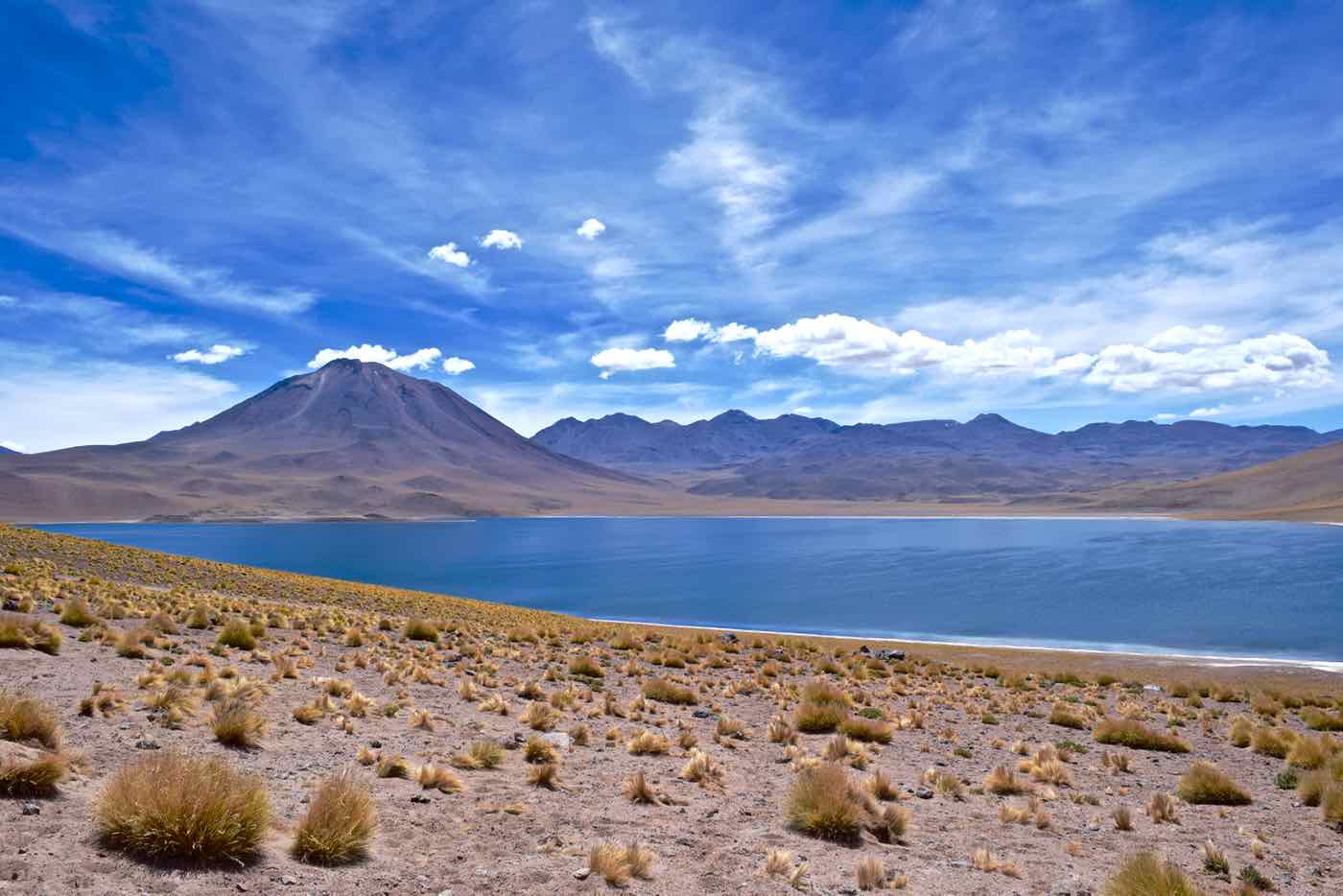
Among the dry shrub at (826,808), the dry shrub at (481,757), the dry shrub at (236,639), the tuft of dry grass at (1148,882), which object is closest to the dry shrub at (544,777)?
the dry shrub at (481,757)

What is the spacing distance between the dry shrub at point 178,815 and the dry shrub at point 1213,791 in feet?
31.6

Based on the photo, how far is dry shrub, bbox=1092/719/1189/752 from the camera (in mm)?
12102

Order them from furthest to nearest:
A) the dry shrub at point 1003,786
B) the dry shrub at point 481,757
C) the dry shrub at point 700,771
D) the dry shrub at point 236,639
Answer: the dry shrub at point 236,639
the dry shrub at point 1003,786
the dry shrub at point 700,771
the dry shrub at point 481,757

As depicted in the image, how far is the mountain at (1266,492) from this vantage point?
142 meters

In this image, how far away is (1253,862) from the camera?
23.4 ft

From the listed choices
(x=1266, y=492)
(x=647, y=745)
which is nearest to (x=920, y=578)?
(x=647, y=745)

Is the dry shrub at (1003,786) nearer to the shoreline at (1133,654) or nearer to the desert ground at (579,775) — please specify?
the desert ground at (579,775)

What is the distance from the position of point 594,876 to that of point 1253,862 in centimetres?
591

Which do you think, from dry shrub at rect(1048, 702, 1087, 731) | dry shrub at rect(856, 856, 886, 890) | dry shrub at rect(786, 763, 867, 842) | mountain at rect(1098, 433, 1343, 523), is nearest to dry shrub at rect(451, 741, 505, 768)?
dry shrub at rect(786, 763, 867, 842)

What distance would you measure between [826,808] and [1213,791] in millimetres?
5280

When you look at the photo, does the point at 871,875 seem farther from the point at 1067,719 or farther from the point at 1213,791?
the point at 1067,719

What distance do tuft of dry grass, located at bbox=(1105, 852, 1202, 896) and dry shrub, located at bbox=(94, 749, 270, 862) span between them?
233 inches

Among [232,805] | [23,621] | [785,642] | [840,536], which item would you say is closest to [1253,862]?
[232,805]

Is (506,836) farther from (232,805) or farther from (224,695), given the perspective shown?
(224,695)
